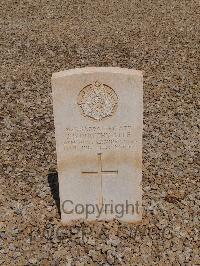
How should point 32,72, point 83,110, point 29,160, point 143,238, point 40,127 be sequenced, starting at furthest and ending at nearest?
point 32,72
point 40,127
point 29,160
point 143,238
point 83,110

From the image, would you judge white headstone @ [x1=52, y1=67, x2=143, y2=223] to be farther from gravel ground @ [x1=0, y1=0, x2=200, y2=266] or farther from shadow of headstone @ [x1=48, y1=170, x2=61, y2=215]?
shadow of headstone @ [x1=48, y1=170, x2=61, y2=215]

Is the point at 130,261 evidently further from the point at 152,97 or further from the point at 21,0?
the point at 21,0

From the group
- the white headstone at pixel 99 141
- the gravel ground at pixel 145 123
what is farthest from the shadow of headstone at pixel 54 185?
the white headstone at pixel 99 141

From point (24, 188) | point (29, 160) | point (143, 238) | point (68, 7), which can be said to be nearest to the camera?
point (143, 238)

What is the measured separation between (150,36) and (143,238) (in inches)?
318

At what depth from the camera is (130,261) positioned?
5754 millimetres

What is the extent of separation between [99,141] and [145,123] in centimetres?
330

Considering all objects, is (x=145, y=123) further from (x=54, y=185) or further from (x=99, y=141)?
(x=99, y=141)

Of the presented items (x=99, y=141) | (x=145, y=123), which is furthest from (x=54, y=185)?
(x=145, y=123)

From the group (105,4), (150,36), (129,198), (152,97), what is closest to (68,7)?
(105,4)

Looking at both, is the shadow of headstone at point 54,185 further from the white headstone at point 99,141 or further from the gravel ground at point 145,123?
the white headstone at point 99,141

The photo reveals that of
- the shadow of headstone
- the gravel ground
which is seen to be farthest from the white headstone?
the shadow of headstone

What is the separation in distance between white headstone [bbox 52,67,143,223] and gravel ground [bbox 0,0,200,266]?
32 centimetres

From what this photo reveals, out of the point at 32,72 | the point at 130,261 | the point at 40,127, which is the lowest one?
the point at 130,261
